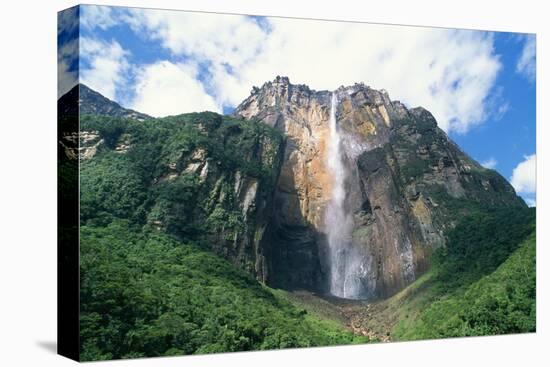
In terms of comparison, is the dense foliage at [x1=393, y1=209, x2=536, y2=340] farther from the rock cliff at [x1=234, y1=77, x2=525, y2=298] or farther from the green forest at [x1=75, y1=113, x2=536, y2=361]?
the rock cliff at [x1=234, y1=77, x2=525, y2=298]

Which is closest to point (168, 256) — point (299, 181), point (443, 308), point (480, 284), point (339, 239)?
point (339, 239)

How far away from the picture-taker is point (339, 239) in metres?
16.4

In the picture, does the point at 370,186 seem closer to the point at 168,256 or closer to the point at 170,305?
the point at 168,256

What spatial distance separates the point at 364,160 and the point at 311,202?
5.87 ft

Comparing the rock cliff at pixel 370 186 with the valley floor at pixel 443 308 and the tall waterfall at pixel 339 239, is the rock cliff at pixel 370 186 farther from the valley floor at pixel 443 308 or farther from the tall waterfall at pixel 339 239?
the valley floor at pixel 443 308

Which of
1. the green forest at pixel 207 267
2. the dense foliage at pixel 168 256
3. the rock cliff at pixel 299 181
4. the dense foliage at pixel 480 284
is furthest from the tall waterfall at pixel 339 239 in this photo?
the dense foliage at pixel 168 256

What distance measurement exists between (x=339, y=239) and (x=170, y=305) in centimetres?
436

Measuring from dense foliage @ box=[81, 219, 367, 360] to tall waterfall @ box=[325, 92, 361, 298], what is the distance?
5.70 ft

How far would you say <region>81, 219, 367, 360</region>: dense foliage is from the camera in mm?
12422

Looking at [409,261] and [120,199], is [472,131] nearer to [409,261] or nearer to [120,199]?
[409,261]

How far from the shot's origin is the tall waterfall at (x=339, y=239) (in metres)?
16.5

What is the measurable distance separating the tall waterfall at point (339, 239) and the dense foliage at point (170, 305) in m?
1.74

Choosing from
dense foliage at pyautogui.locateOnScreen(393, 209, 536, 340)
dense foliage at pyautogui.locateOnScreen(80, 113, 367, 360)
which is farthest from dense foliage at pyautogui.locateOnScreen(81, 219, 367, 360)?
dense foliage at pyautogui.locateOnScreen(393, 209, 536, 340)

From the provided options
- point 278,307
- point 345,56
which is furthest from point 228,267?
point 345,56
